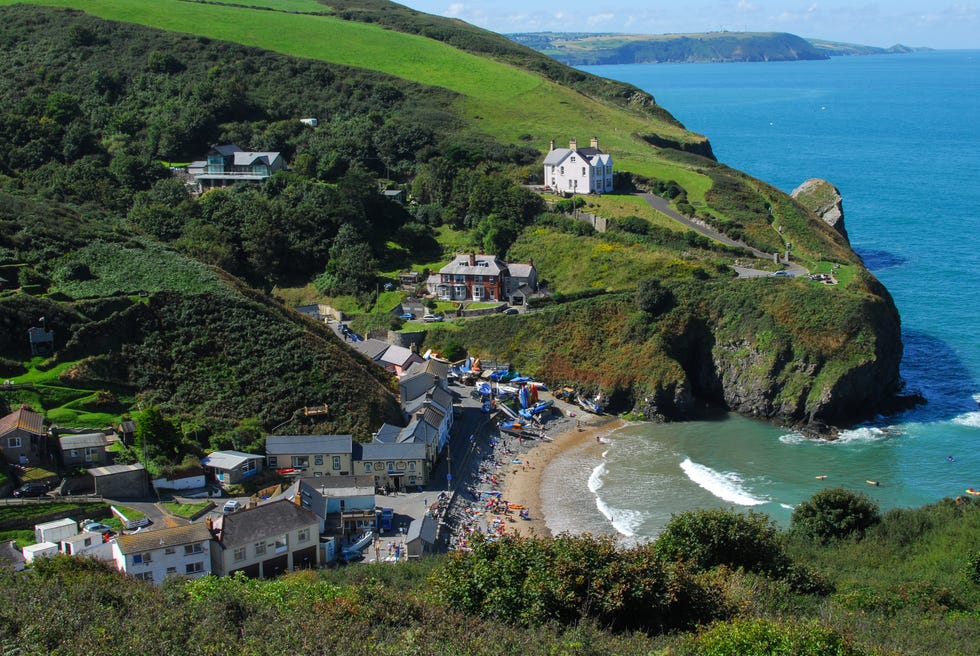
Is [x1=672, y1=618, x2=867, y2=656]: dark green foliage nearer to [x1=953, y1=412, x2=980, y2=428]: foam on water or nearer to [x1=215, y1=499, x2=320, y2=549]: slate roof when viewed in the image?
[x1=215, y1=499, x2=320, y2=549]: slate roof

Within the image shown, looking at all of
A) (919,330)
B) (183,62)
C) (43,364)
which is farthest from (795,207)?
(183,62)

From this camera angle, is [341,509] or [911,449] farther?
[911,449]

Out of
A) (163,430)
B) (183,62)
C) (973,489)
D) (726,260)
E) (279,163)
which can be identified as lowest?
(973,489)

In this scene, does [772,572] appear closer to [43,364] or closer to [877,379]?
[877,379]

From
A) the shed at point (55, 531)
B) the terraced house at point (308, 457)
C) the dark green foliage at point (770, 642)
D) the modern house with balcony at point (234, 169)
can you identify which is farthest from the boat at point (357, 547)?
the modern house with balcony at point (234, 169)

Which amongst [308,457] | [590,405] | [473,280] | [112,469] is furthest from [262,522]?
[473,280]
